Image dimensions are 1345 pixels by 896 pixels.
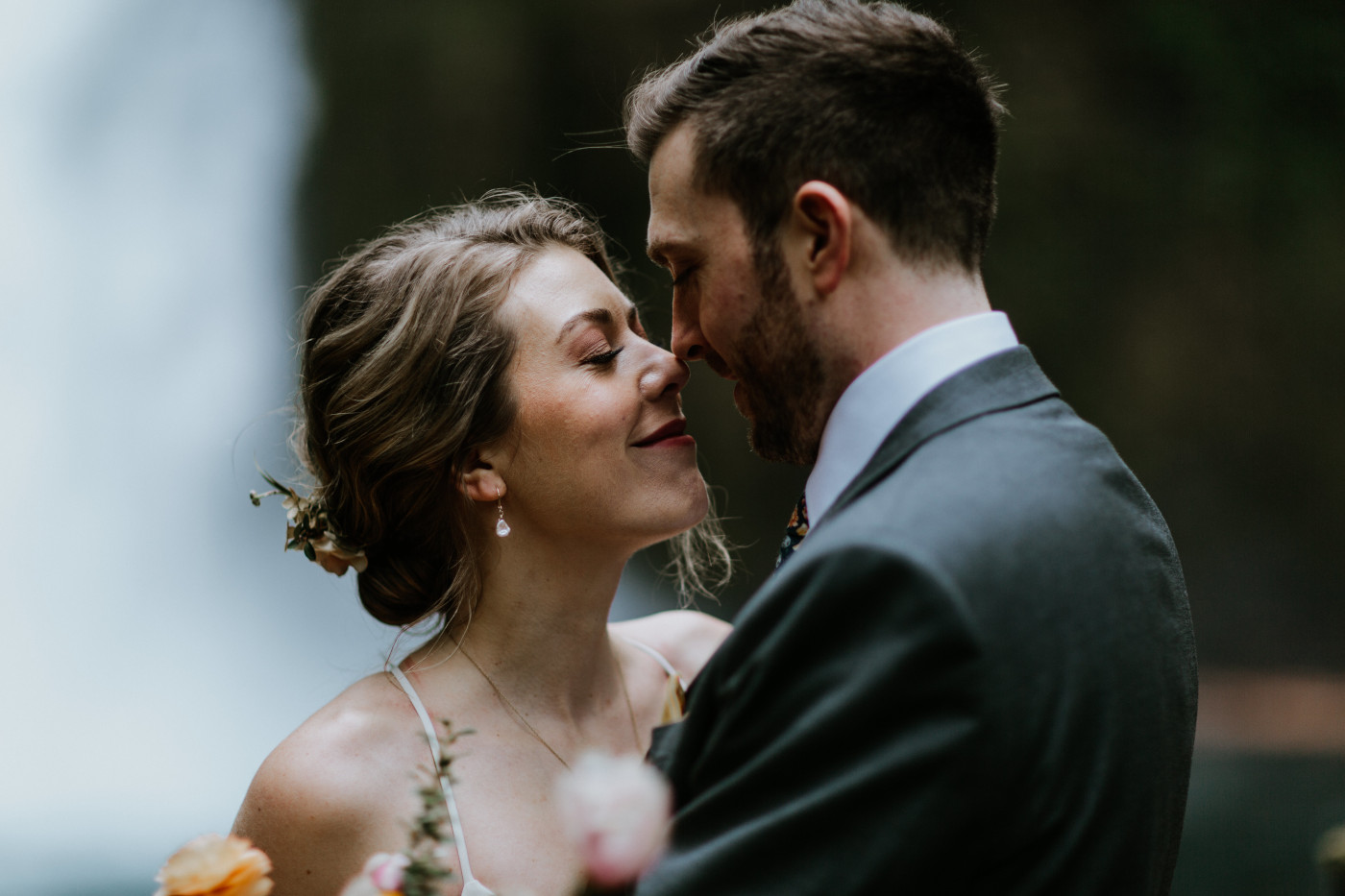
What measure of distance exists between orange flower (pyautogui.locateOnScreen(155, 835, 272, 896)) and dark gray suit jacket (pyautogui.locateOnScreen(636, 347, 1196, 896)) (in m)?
0.39

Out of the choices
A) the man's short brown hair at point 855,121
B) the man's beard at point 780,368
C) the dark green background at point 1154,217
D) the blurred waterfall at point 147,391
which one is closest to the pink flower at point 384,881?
the man's beard at point 780,368

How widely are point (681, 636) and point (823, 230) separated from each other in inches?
48.4

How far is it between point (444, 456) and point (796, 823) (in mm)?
1071

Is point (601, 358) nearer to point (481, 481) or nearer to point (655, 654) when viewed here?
point (481, 481)

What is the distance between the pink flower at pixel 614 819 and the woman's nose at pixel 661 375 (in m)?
1.05

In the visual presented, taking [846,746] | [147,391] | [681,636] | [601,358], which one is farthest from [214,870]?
[147,391]

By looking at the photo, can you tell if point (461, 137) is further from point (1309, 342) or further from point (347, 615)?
point (1309, 342)

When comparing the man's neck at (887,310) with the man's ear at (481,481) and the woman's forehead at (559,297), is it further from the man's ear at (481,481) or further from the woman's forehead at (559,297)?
the man's ear at (481,481)

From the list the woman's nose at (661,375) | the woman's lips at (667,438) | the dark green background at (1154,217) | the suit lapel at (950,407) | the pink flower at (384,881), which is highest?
the suit lapel at (950,407)

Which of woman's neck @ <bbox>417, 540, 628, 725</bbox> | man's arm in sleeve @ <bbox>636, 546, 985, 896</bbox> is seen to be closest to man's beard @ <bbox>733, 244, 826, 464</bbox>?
man's arm in sleeve @ <bbox>636, 546, 985, 896</bbox>

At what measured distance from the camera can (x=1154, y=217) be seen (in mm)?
6090

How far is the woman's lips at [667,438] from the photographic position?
1.90 metres

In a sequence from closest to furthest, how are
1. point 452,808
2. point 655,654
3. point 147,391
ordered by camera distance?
1. point 452,808
2. point 655,654
3. point 147,391

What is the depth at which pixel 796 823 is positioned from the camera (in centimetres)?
107
